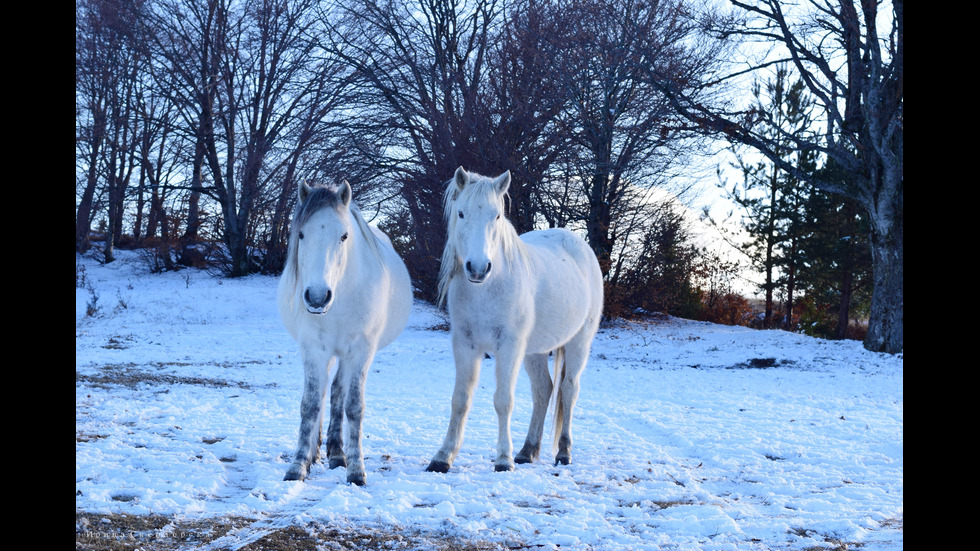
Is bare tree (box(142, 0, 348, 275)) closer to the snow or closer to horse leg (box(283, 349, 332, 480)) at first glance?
the snow

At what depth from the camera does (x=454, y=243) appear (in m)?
4.66

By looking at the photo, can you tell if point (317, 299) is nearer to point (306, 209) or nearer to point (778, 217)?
point (306, 209)

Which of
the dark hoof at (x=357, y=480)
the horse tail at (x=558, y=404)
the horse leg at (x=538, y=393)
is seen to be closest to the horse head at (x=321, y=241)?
Answer: the dark hoof at (x=357, y=480)

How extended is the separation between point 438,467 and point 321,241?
1619mm

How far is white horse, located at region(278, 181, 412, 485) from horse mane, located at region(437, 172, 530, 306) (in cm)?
42

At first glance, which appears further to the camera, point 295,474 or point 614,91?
point 614,91

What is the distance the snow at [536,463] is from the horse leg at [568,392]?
0.12 m

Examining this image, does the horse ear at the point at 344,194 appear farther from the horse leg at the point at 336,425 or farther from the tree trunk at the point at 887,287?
the tree trunk at the point at 887,287

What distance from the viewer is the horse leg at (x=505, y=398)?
15.1 feet

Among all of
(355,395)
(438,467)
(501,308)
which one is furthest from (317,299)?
(438,467)
